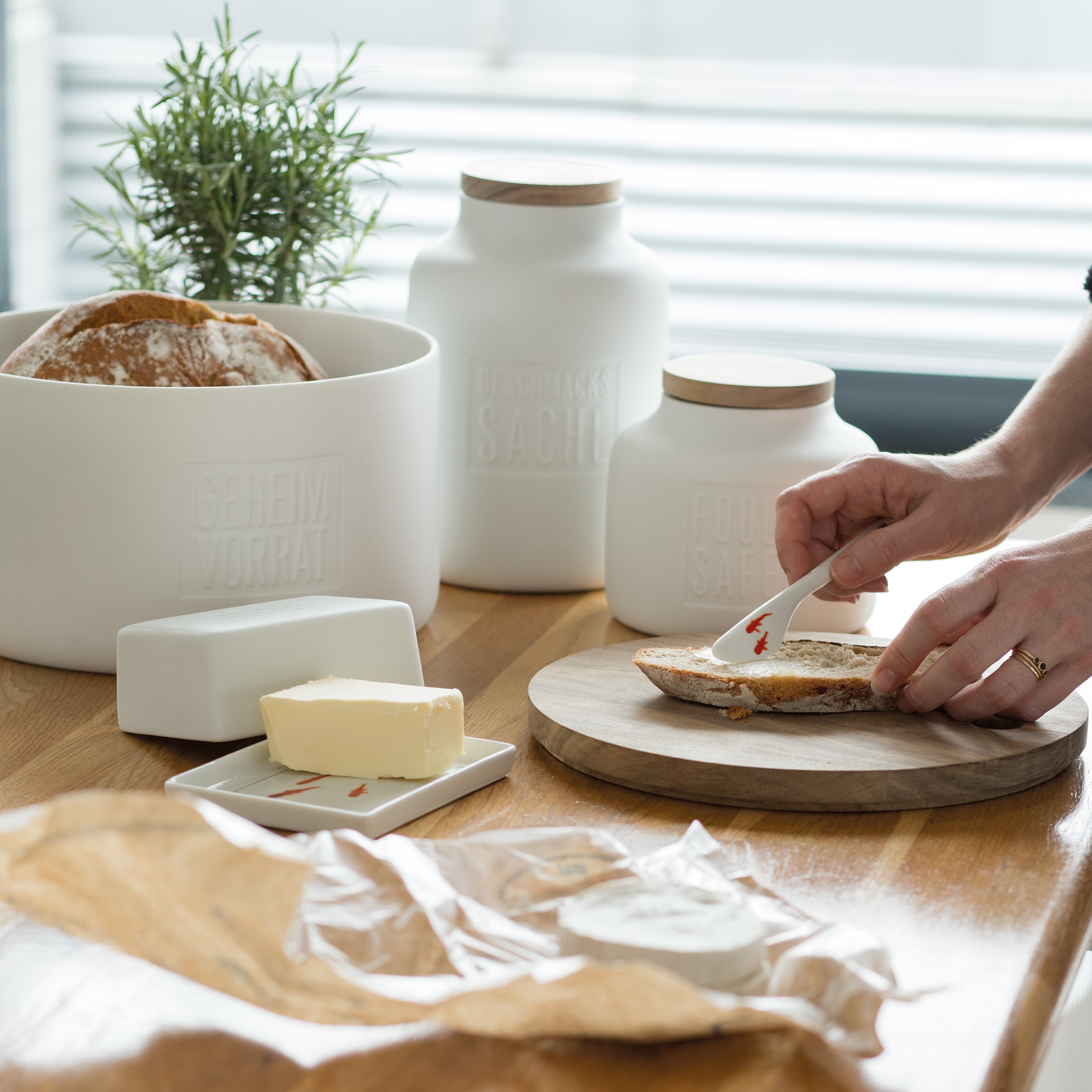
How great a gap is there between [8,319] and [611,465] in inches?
21.4

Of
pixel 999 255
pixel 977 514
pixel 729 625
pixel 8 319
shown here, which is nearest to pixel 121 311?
pixel 8 319

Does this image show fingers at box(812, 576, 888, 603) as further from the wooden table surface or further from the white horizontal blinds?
the white horizontal blinds

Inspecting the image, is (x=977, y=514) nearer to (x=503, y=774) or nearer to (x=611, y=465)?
(x=611, y=465)

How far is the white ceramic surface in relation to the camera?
3.02 feet

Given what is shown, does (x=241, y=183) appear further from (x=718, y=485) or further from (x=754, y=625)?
(x=754, y=625)

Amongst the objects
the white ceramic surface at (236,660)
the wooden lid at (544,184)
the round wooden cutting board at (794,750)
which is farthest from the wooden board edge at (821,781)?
the wooden lid at (544,184)

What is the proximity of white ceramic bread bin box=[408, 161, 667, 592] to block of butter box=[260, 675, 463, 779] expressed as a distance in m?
0.45

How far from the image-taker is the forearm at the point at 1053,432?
1.20 meters

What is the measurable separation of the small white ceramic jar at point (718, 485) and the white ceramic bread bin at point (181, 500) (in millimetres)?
211

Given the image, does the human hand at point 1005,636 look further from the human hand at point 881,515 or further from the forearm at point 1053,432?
the forearm at point 1053,432

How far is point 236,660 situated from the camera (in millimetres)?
923

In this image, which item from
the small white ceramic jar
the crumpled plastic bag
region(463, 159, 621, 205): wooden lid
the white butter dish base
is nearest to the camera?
the crumpled plastic bag

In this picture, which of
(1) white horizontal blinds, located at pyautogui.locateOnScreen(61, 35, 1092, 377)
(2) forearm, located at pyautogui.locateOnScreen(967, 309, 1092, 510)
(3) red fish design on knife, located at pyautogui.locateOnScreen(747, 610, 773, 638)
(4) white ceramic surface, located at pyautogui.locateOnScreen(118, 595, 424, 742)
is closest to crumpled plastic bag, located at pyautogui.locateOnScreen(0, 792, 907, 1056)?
(4) white ceramic surface, located at pyautogui.locateOnScreen(118, 595, 424, 742)

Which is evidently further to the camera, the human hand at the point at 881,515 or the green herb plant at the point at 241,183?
the green herb plant at the point at 241,183
